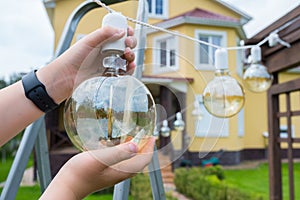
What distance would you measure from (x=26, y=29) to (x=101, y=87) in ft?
12.1

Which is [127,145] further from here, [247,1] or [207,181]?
[207,181]

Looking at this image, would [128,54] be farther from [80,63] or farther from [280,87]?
[280,87]

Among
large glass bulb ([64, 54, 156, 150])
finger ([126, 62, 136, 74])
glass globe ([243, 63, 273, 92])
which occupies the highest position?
glass globe ([243, 63, 273, 92])

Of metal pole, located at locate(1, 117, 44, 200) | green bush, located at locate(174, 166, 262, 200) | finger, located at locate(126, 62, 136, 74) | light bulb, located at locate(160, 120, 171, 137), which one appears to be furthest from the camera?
green bush, located at locate(174, 166, 262, 200)

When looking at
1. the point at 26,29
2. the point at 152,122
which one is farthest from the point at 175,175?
the point at 152,122

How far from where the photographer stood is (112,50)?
31 centimetres

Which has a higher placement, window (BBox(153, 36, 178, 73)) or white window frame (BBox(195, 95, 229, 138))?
window (BBox(153, 36, 178, 73))

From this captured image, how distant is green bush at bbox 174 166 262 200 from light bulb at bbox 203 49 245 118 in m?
1.81

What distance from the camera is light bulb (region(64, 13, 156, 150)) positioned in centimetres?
29

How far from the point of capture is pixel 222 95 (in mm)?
587

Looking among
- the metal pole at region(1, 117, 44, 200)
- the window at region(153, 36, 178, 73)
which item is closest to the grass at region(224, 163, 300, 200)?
the metal pole at region(1, 117, 44, 200)

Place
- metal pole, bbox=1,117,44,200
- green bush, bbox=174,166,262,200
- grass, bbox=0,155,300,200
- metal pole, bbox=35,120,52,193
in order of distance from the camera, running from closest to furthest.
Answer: metal pole, bbox=1,117,44,200 → metal pole, bbox=35,120,52,193 → green bush, bbox=174,166,262,200 → grass, bbox=0,155,300,200

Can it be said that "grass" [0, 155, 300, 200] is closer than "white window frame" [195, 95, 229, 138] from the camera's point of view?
No

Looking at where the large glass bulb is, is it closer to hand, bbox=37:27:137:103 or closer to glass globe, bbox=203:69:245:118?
hand, bbox=37:27:137:103
